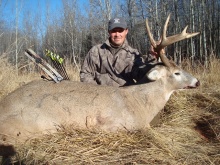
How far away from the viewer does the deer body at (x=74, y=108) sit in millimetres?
3375

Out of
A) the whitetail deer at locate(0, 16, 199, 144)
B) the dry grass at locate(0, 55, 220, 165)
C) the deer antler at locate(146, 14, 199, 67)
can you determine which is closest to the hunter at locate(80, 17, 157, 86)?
the deer antler at locate(146, 14, 199, 67)

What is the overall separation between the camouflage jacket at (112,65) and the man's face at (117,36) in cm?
10

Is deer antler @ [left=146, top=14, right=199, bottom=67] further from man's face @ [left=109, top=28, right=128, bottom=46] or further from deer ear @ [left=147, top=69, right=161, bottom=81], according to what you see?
man's face @ [left=109, top=28, right=128, bottom=46]

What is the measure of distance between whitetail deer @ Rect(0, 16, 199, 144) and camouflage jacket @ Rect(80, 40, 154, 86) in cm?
87

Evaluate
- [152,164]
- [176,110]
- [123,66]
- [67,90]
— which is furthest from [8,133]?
[176,110]

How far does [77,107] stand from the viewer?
141 inches

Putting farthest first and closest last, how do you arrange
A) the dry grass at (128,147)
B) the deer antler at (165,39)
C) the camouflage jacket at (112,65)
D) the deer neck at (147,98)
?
the camouflage jacket at (112,65) < the deer antler at (165,39) < the deer neck at (147,98) < the dry grass at (128,147)

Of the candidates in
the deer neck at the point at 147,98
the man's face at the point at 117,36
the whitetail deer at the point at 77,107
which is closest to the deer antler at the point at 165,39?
the whitetail deer at the point at 77,107

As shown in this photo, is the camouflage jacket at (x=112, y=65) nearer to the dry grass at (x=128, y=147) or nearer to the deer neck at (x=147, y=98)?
the deer neck at (x=147, y=98)

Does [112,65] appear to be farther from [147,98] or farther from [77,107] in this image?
[77,107]

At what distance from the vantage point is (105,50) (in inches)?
206

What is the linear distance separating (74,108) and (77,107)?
0.04m

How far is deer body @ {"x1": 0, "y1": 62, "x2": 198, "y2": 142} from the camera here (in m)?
3.37

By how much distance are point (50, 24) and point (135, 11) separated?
33.6 ft
